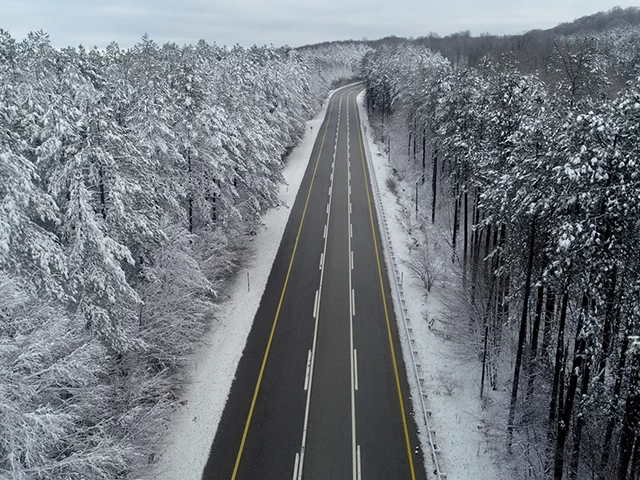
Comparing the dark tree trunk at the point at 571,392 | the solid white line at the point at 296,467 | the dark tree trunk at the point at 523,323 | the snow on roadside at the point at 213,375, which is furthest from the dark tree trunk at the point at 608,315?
the snow on roadside at the point at 213,375

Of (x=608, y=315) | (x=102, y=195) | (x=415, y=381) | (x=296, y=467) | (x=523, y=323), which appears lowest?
(x=296, y=467)

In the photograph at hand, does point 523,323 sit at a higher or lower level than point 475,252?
higher

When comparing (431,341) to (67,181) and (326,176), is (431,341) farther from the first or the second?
(326,176)

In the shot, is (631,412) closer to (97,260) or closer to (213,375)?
(213,375)

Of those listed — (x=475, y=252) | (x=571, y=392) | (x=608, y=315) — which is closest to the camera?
(x=608, y=315)

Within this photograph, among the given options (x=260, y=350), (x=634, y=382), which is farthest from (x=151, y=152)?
(x=634, y=382)

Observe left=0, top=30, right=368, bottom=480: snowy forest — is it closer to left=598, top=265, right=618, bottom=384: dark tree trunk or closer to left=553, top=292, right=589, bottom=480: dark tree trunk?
left=553, top=292, right=589, bottom=480: dark tree trunk

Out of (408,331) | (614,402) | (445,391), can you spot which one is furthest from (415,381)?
(614,402)
